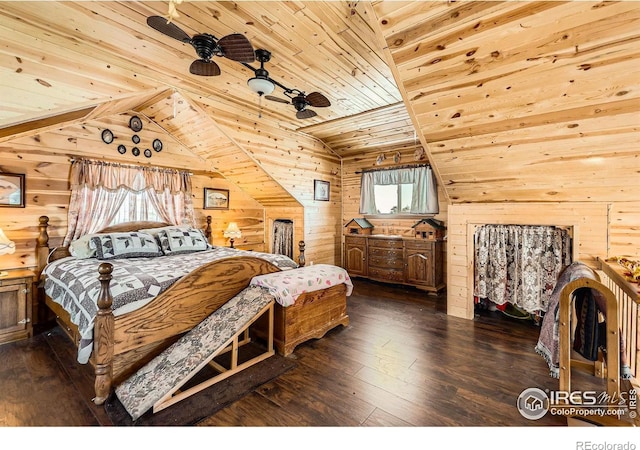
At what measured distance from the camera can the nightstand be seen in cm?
301

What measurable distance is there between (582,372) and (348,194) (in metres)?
4.77

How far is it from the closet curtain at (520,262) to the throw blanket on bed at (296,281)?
1.92 m

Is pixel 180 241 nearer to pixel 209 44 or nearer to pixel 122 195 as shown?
pixel 122 195

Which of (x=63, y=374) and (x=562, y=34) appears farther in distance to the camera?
(x=63, y=374)

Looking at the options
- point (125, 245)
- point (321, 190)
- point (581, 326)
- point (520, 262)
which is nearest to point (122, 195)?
point (125, 245)

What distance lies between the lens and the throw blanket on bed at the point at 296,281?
275cm

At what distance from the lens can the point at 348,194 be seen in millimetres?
6500

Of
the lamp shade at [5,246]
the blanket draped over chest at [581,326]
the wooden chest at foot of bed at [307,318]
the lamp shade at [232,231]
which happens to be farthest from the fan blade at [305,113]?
the lamp shade at [5,246]

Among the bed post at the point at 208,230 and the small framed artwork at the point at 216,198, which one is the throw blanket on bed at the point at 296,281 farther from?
the small framed artwork at the point at 216,198

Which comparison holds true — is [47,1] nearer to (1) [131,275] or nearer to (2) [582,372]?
(1) [131,275]

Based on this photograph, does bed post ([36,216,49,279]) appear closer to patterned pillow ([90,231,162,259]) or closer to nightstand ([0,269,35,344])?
nightstand ([0,269,35,344])

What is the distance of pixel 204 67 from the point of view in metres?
2.39

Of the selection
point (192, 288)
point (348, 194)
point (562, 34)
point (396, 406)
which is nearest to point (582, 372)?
point (396, 406)

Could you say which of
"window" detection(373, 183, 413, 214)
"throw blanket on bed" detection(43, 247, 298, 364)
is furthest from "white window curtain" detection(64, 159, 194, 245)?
"window" detection(373, 183, 413, 214)
